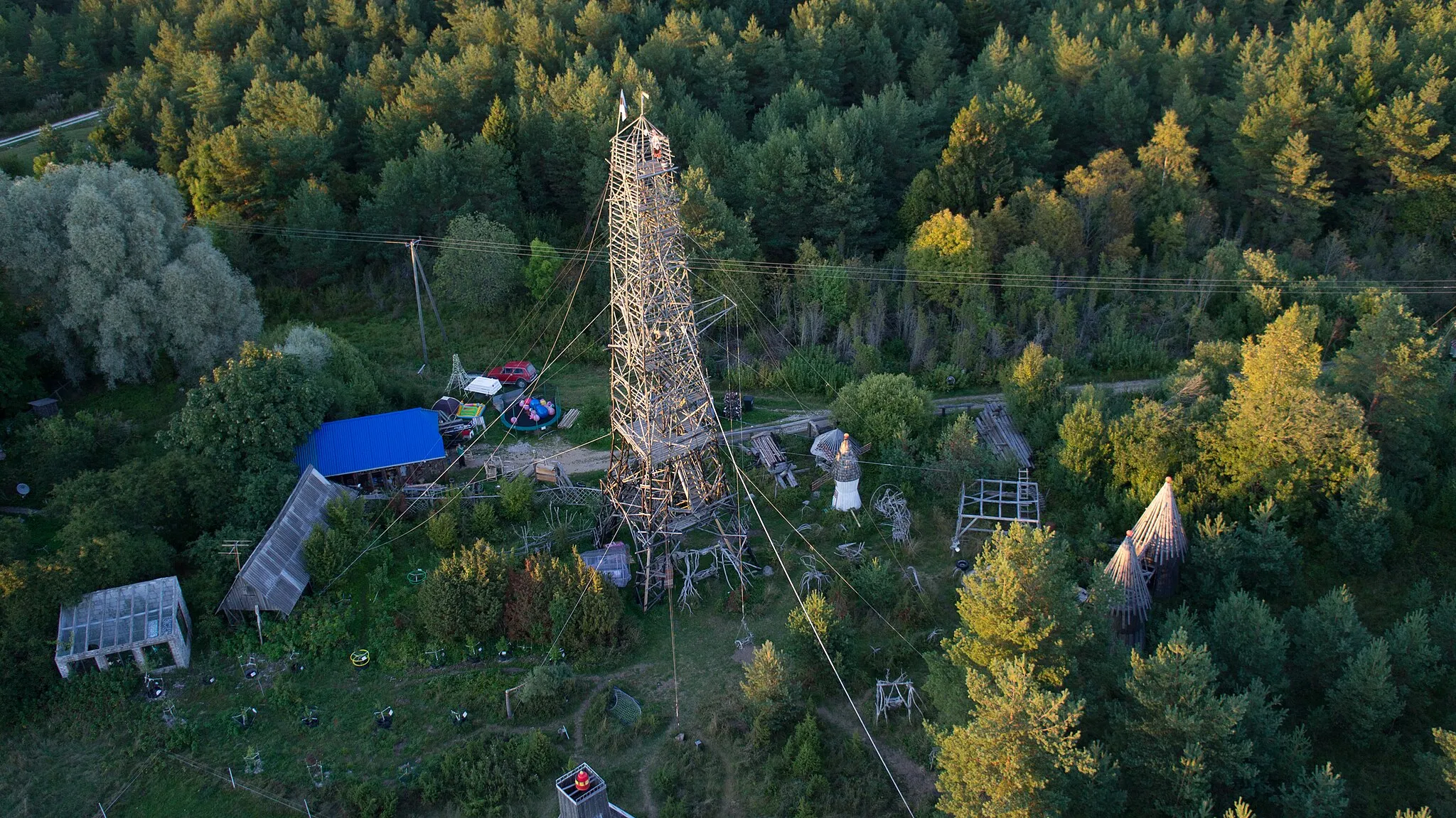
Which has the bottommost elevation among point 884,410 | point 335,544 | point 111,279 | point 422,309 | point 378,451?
point 422,309

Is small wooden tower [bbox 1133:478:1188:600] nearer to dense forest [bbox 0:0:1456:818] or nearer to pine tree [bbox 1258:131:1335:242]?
dense forest [bbox 0:0:1456:818]

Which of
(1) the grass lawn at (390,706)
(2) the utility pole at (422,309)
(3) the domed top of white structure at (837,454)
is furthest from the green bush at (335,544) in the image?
(3) the domed top of white structure at (837,454)

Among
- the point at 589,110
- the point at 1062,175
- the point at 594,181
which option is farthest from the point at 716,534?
the point at 1062,175

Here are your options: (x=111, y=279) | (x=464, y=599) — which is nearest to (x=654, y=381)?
(x=464, y=599)

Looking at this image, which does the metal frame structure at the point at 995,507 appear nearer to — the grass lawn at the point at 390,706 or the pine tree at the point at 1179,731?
the grass lawn at the point at 390,706

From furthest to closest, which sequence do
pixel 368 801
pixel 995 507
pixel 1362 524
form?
pixel 995 507, pixel 1362 524, pixel 368 801

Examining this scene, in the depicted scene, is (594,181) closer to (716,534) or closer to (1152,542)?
(716,534)

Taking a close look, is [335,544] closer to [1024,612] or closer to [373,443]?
[373,443]
